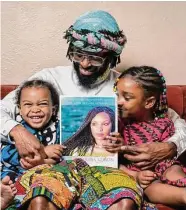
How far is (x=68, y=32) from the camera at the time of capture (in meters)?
1.62

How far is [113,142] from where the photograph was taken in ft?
4.95

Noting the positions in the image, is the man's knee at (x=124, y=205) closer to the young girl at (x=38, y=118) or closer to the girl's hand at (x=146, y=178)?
the girl's hand at (x=146, y=178)

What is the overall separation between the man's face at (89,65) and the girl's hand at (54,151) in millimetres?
270

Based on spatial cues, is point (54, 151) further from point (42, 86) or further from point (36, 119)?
point (42, 86)

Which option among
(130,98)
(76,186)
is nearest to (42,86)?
(130,98)

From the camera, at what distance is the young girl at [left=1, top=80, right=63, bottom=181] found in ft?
4.95

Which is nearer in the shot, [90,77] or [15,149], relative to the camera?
[15,149]

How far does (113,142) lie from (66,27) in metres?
0.65

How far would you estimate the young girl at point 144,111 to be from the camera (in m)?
1.51

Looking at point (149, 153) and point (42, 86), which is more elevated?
point (42, 86)

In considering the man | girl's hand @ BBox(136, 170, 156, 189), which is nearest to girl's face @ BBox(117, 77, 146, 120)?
the man

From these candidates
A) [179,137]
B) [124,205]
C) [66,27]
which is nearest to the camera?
[124,205]

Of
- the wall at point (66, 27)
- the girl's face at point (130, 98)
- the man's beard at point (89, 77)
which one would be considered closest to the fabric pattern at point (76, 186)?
the girl's face at point (130, 98)

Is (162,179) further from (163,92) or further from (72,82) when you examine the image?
(72,82)
